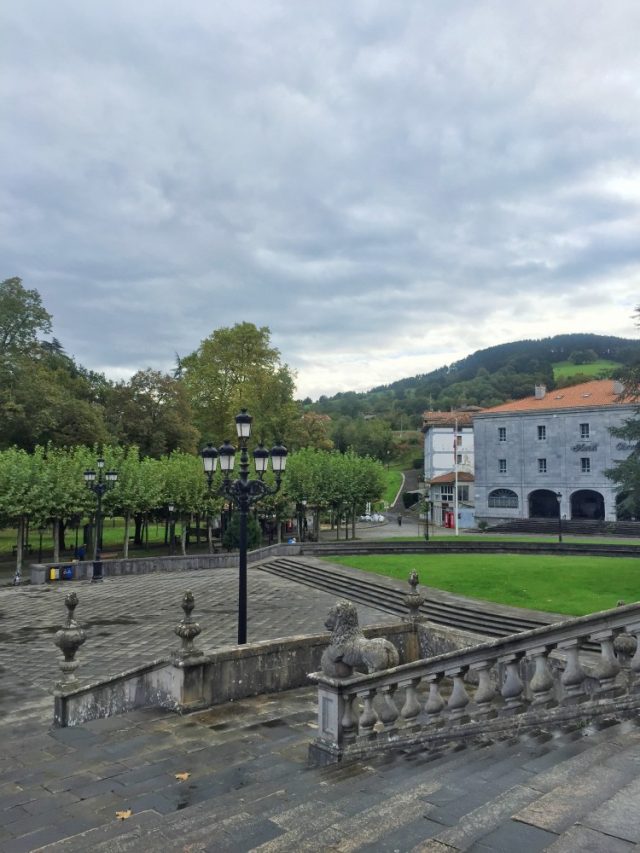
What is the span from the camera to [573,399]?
53.4 metres

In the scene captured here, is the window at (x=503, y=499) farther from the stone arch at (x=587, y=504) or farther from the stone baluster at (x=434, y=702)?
the stone baluster at (x=434, y=702)

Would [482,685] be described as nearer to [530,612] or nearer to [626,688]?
[626,688]

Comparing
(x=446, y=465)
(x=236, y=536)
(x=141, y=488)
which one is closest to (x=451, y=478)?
(x=446, y=465)

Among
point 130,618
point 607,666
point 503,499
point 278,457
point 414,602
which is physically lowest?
point 130,618

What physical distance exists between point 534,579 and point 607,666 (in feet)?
57.7

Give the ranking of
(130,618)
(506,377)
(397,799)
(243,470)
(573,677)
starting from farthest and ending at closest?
1. (506,377)
2. (130,618)
3. (243,470)
4. (573,677)
5. (397,799)

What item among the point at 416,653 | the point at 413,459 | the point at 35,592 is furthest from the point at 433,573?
the point at 413,459

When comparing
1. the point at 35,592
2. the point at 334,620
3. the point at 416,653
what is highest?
the point at 334,620

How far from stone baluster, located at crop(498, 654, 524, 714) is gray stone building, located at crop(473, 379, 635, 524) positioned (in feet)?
153

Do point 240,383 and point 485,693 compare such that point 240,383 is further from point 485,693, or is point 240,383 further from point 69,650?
point 485,693

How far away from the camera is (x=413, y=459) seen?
110 meters

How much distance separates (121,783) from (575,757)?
15.8 ft

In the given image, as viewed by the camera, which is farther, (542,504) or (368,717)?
(542,504)

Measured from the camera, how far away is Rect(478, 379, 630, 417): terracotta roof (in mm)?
51438
